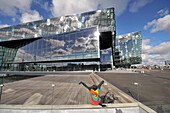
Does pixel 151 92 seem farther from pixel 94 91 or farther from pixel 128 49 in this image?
pixel 128 49

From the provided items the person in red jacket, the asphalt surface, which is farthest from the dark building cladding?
the person in red jacket

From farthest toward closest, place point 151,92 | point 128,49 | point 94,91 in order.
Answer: point 128,49
point 151,92
point 94,91

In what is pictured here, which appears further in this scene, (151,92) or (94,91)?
(151,92)

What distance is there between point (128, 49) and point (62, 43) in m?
65.9

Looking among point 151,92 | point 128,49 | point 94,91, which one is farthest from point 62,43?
point 128,49

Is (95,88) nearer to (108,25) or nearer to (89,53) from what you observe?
(89,53)

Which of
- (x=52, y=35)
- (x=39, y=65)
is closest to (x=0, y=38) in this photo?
(x=39, y=65)

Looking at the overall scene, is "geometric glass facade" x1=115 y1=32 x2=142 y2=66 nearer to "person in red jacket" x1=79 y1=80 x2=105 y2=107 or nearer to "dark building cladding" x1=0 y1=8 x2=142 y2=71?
"dark building cladding" x1=0 y1=8 x2=142 y2=71

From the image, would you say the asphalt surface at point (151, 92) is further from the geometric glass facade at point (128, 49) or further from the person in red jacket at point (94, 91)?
the geometric glass facade at point (128, 49)

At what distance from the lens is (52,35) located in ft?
120

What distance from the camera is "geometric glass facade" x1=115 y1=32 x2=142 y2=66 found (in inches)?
2614

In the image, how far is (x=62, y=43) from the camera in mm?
33625

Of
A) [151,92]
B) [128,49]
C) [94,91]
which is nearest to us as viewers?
[94,91]

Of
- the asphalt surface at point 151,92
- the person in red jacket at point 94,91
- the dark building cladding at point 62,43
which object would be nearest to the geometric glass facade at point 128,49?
the dark building cladding at point 62,43
